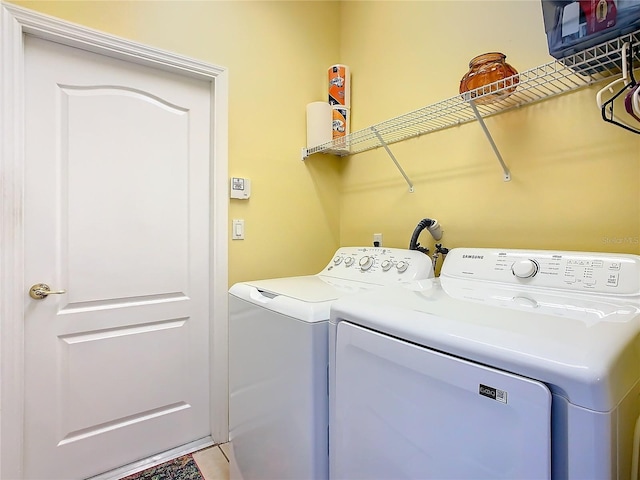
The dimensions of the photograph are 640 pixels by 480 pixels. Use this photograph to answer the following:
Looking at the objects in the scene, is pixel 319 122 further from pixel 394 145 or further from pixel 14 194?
pixel 14 194

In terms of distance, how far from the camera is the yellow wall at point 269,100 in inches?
67.4

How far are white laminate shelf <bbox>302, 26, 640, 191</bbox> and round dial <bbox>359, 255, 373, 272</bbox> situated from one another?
481 millimetres

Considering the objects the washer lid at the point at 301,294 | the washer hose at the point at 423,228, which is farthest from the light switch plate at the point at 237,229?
the washer hose at the point at 423,228

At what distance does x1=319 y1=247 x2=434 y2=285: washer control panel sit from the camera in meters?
1.42

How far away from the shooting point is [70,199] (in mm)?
1486

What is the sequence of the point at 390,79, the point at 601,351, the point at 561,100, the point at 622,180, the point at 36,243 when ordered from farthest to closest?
the point at 390,79, the point at 36,243, the point at 561,100, the point at 622,180, the point at 601,351

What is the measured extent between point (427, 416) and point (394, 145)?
149 cm

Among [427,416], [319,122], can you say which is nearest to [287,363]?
[427,416]

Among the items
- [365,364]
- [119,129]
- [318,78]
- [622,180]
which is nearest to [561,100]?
[622,180]

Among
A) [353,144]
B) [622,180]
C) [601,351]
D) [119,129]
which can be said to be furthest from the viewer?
[353,144]

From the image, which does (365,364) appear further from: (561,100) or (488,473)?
(561,100)

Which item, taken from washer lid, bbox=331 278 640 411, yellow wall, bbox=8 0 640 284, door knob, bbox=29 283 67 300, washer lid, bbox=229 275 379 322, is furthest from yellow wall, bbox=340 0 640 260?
door knob, bbox=29 283 67 300

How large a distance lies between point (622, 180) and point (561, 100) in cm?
36

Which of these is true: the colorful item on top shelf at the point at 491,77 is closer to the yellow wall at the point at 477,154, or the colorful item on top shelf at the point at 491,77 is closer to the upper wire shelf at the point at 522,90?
the upper wire shelf at the point at 522,90
